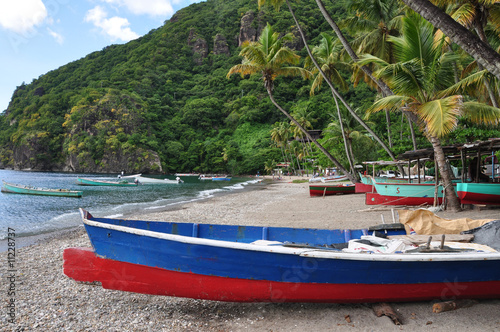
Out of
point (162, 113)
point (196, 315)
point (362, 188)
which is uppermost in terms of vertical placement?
point (162, 113)

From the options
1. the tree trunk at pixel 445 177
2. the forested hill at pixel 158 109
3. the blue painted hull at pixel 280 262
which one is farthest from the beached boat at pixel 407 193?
the forested hill at pixel 158 109

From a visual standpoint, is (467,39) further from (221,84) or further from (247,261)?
(221,84)

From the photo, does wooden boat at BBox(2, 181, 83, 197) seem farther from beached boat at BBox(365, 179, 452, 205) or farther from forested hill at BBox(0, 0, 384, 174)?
forested hill at BBox(0, 0, 384, 174)

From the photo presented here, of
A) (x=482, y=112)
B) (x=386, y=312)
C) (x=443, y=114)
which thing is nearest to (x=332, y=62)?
(x=482, y=112)

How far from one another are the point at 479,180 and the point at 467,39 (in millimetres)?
8219

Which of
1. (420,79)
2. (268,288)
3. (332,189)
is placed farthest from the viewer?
(332,189)

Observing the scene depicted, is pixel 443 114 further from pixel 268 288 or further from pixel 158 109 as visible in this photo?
pixel 158 109

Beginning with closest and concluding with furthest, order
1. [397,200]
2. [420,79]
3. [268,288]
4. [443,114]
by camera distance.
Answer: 1. [268,288]
2. [443,114]
3. [420,79]
4. [397,200]

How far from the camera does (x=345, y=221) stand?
10.7m

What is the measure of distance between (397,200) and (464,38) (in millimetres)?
8674

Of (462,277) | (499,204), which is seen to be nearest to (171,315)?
(462,277)

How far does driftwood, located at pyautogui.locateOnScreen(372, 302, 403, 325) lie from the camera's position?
12.1 feet

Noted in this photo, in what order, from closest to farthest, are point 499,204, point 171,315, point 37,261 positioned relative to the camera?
point 171,315 → point 37,261 → point 499,204

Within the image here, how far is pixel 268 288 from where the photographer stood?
3.99 metres
